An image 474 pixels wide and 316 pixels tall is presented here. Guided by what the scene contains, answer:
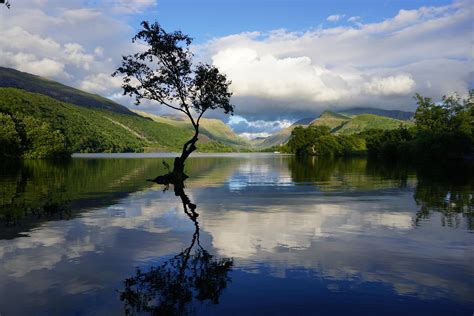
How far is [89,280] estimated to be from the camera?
1231 cm

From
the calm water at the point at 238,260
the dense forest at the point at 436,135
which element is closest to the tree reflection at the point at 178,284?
the calm water at the point at 238,260

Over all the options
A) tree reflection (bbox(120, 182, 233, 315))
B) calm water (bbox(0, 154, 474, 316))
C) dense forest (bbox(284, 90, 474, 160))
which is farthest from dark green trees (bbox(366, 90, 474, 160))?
tree reflection (bbox(120, 182, 233, 315))

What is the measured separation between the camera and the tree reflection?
1035 centimetres

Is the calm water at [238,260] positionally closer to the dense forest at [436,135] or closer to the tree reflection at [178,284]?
the tree reflection at [178,284]

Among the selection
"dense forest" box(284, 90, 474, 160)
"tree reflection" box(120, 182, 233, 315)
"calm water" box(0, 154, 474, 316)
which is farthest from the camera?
"dense forest" box(284, 90, 474, 160)

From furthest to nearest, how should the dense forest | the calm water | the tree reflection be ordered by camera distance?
the dense forest
the calm water
the tree reflection

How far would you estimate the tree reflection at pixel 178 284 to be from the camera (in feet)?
34.0

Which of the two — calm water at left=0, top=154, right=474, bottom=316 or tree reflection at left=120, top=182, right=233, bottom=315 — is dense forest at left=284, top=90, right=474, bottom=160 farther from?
tree reflection at left=120, top=182, right=233, bottom=315

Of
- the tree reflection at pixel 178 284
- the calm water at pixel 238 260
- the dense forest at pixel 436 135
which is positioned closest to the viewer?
the tree reflection at pixel 178 284

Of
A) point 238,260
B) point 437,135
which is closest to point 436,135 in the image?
point 437,135

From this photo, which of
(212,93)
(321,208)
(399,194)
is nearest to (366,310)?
(321,208)

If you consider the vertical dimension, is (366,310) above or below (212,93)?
below

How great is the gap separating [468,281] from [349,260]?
3.76 metres

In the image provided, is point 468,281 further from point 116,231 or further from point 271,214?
point 116,231
